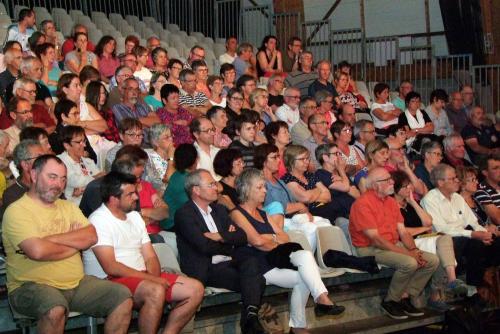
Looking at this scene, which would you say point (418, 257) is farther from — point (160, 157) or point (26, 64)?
point (26, 64)

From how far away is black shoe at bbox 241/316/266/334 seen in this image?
634 cm

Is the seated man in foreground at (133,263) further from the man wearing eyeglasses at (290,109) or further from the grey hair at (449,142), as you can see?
the grey hair at (449,142)

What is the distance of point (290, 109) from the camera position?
34.8 feet

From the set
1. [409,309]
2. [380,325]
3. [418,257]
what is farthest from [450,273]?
[380,325]

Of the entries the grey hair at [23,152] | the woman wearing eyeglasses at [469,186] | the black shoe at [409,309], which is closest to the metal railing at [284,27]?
the woman wearing eyeglasses at [469,186]

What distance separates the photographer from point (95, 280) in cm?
586

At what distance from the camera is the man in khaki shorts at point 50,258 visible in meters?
5.53

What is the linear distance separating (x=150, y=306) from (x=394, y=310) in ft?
8.29

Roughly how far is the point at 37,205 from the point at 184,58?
7391mm

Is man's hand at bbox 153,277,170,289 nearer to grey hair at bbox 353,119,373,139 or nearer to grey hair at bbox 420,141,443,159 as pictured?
grey hair at bbox 420,141,443,159

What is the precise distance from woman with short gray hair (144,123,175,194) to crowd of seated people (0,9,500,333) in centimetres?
1

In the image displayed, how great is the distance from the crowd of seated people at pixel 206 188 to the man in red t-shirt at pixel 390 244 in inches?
0.5

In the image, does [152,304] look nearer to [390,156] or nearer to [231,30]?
[390,156]

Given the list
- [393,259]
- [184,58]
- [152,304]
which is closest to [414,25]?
[184,58]
